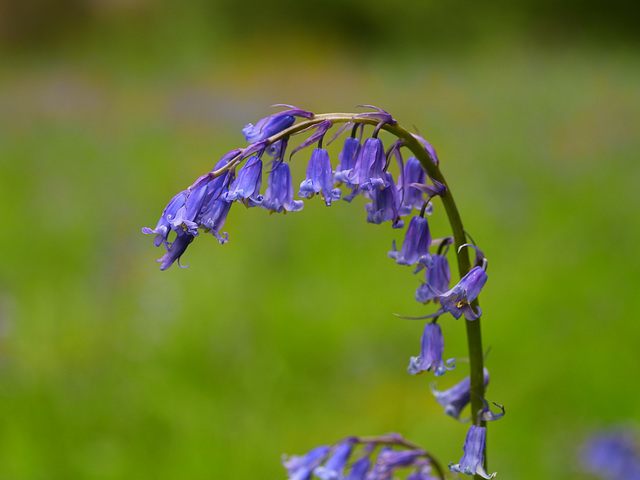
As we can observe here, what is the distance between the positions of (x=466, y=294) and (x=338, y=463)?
1.87 feet

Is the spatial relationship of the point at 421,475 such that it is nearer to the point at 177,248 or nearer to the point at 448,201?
the point at 448,201

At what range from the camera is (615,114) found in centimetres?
927

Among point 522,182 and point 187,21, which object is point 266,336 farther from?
point 187,21

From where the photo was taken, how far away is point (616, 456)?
8.76 feet

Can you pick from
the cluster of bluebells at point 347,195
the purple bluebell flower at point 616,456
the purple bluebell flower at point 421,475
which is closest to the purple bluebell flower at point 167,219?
the cluster of bluebells at point 347,195

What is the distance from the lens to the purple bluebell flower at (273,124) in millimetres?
1146

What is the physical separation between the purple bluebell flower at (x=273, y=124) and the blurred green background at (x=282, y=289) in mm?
2218

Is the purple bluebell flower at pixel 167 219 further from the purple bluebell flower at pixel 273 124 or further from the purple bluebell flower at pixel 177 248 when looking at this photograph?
the purple bluebell flower at pixel 273 124

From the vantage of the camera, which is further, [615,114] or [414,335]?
[615,114]

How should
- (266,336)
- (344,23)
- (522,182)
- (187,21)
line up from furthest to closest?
(344,23) < (187,21) < (522,182) < (266,336)

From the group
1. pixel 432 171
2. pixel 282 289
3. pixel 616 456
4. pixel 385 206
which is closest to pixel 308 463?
pixel 385 206

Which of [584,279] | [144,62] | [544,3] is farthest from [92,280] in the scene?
[544,3]

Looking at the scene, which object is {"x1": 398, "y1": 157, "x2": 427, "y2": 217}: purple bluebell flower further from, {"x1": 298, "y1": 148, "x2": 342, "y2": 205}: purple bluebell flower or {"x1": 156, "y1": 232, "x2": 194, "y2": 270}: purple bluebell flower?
{"x1": 156, "y1": 232, "x2": 194, "y2": 270}: purple bluebell flower

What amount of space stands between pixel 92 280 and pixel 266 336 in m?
1.48
